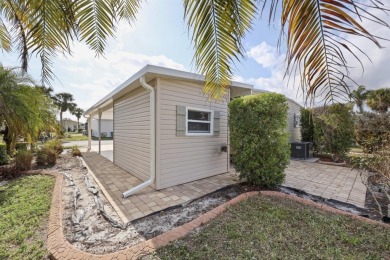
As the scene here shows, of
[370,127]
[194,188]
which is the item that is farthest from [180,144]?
[370,127]

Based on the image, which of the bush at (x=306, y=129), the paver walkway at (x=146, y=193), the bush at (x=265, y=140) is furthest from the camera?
the bush at (x=306, y=129)

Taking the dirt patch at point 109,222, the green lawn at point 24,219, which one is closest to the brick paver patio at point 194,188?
the dirt patch at point 109,222

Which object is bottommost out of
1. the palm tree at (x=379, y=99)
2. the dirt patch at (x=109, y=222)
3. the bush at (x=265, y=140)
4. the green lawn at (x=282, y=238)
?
the dirt patch at (x=109, y=222)

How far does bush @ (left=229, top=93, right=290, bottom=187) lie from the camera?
4.58 metres

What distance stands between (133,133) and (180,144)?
2.06m

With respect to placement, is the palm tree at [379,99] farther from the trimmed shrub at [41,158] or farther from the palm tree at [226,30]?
the trimmed shrub at [41,158]

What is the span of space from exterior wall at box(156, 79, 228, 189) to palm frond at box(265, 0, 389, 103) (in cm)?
331

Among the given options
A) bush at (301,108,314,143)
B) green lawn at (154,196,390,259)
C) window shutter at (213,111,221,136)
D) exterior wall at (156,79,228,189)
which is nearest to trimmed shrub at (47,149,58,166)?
exterior wall at (156,79,228,189)

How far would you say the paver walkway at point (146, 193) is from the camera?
380 cm

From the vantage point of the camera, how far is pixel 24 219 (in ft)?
11.0

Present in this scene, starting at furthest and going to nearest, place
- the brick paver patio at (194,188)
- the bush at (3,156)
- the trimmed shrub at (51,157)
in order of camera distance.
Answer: the bush at (3,156) → the trimmed shrub at (51,157) → the brick paver patio at (194,188)

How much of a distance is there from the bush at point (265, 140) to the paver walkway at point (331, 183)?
989 mm

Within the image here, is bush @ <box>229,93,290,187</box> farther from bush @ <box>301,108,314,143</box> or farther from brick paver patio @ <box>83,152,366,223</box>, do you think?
bush @ <box>301,108,314,143</box>

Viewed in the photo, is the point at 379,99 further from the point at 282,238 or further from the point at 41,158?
the point at 41,158
